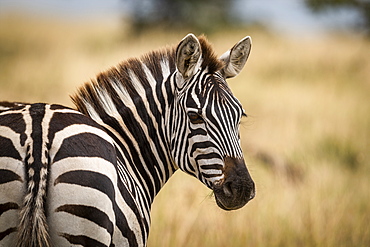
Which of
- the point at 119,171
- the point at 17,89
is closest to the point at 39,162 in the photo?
the point at 119,171

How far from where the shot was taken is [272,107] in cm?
1205

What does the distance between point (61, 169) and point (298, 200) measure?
5.40 metres

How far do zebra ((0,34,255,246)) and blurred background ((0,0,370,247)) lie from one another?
2.30 ft

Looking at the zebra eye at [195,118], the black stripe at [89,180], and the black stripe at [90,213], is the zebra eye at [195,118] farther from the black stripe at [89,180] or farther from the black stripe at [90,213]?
the black stripe at [90,213]

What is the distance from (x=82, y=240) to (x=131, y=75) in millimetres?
1390

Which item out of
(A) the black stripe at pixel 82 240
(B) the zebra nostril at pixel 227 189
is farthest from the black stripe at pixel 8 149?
(B) the zebra nostril at pixel 227 189

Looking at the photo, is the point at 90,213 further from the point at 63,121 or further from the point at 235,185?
the point at 235,185

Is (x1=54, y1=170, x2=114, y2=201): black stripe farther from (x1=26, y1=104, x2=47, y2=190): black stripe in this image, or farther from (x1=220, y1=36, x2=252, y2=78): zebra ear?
(x1=220, y1=36, x2=252, y2=78): zebra ear

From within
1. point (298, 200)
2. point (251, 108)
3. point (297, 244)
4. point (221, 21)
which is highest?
point (221, 21)

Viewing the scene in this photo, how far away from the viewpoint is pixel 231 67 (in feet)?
11.8

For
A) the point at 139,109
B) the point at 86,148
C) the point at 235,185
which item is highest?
the point at 139,109

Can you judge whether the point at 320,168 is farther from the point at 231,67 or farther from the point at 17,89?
the point at 17,89

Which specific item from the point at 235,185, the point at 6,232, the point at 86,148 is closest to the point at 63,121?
the point at 86,148

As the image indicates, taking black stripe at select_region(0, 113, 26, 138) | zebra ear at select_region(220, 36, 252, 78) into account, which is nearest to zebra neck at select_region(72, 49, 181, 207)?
zebra ear at select_region(220, 36, 252, 78)
